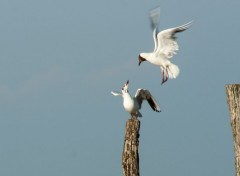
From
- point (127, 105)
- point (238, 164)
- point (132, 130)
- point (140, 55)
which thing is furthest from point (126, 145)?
point (140, 55)

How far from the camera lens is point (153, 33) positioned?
15539 mm

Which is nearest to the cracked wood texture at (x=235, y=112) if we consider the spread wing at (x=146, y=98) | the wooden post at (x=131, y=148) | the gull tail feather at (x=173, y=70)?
the wooden post at (x=131, y=148)

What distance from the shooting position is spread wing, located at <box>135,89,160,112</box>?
1452cm

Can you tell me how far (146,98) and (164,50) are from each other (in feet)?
4.59

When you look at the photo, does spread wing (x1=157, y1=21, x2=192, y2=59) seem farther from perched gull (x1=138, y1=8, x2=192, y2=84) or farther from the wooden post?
the wooden post

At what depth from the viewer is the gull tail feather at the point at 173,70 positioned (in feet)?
51.0

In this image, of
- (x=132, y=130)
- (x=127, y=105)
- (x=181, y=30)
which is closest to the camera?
(x=132, y=130)

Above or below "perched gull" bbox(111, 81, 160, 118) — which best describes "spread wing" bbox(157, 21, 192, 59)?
above

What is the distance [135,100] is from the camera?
14.4 m

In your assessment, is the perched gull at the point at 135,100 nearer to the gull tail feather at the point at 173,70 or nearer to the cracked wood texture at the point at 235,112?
the gull tail feather at the point at 173,70

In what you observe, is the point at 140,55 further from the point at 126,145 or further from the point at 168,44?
the point at 126,145

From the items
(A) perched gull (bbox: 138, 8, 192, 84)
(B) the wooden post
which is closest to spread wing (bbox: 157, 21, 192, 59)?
(A) perched gull (bbox: 138, 8, 192, 84)

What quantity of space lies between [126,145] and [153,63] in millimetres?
3454

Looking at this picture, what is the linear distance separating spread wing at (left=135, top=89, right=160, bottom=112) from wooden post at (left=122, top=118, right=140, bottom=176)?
5.94 feet
